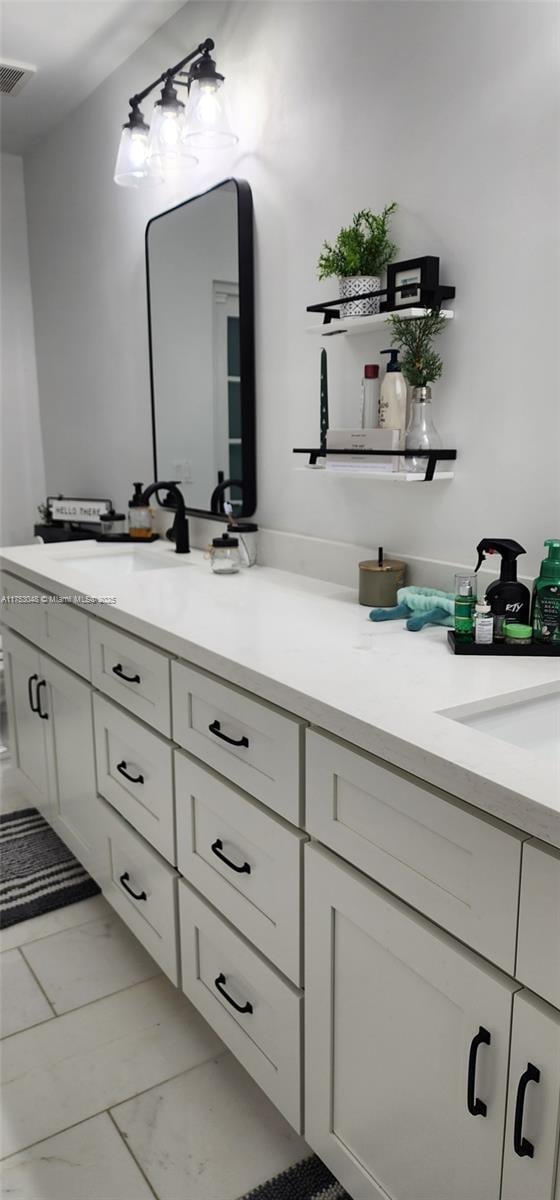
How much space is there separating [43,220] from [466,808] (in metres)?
3.62

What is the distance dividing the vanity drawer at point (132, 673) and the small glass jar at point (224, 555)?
39cm

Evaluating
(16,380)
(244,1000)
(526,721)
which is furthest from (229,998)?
(16,380)

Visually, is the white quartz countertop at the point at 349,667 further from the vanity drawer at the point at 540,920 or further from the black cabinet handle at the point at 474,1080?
the black cabinet handle at the point at 474,1080

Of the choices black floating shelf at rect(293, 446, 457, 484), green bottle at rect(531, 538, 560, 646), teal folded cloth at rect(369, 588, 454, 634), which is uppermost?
black floating shelf at rect(293, 446, 457, 484)

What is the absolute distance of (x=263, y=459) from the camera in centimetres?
223

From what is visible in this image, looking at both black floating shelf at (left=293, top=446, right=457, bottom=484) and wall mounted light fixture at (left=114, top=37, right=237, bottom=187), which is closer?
black floating shelf at (left=293, top=446, right=457, bottom=484)

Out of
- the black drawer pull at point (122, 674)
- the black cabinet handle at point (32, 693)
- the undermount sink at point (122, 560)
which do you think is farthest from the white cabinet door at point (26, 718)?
the black drawer pull at point (122, 674)

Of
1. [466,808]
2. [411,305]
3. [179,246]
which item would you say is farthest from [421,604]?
[179,246]

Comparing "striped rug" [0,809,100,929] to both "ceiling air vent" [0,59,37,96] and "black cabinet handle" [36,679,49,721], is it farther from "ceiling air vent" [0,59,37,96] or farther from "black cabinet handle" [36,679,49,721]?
"ceiling air vent" [0,59,37,96]

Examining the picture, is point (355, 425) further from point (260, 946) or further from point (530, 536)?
point (260, 946)

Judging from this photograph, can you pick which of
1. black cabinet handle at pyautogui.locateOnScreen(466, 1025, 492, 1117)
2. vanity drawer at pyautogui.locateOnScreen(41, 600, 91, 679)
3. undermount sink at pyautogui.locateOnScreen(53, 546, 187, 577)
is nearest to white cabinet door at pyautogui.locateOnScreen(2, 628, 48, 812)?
vanity drawer at pyautogui.locateOnScreen(41, 600, 91, 679)

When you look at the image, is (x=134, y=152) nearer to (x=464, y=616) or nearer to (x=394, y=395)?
(x=394, y=395)

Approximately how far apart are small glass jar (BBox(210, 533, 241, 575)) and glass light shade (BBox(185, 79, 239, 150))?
3.42ft

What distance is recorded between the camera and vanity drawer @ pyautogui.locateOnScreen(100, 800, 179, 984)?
1.66 metres
